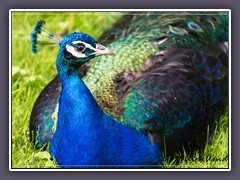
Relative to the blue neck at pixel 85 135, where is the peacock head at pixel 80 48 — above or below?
above

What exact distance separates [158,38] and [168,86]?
→ 0.44 m

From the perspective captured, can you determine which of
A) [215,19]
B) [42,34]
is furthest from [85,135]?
[215,19]

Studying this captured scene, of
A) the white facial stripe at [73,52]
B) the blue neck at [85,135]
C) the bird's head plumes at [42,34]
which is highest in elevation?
the bird's head plumes at [42,34]

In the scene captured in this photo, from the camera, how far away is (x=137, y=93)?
4.88m

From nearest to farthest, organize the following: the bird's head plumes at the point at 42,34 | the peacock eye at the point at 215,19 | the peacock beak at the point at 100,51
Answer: the peacock beak at the point at 100,51
the bird's head plumes at the point at 42,34
the peacock eye at the point at 215,19

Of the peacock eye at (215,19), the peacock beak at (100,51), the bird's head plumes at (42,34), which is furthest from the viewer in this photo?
the peacock eye at (215,19)

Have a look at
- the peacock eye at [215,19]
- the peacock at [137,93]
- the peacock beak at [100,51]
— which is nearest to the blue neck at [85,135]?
the peacock at [137,93]

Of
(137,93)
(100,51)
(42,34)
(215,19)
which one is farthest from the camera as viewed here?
(215,19)

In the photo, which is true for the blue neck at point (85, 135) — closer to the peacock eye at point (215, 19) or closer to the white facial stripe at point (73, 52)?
the white facial stripe at point (73, 52)

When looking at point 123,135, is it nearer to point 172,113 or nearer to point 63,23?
point 172,113

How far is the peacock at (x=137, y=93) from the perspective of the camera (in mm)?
4512

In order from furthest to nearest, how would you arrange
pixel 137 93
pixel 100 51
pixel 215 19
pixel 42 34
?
1. pixel 215 19
2. pixel 137 93
3. pixel 42 34
4. pixel 100 51

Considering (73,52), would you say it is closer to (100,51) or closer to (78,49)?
(78,49)

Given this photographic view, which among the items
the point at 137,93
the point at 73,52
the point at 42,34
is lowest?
the point at 137,93
